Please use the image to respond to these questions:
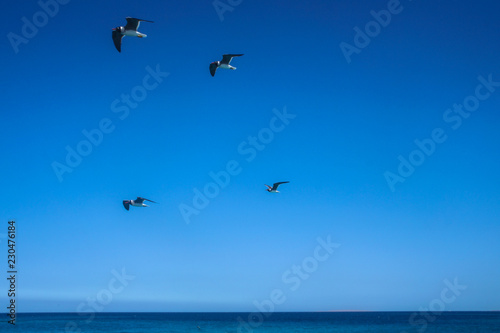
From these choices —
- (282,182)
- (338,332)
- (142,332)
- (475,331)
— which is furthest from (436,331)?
(282,182)

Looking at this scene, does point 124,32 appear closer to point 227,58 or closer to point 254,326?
point 227,58

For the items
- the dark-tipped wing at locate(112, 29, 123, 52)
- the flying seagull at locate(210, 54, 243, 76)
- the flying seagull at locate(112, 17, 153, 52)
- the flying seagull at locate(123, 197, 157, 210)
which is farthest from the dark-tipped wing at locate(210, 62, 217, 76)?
the flying seagull at locate(123, 197, 157, 210)

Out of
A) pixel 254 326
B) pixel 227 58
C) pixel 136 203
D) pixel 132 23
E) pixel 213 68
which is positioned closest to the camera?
pixel 132 23

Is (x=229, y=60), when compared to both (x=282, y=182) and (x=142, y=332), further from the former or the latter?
(x=142, y=332)

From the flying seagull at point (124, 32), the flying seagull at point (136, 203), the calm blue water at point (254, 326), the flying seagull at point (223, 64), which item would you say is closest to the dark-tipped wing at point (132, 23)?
the flying seagull at point (124, 32)

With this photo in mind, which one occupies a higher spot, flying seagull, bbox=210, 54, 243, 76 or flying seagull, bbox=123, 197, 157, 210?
flying seagull, bbox=210, 54, 243, 76

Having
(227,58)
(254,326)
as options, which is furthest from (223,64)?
(254,326)

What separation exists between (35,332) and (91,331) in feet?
23.8

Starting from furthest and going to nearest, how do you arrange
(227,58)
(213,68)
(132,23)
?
(213,68)
(227,58)
(132,23)

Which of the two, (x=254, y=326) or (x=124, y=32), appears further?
(x=254, y=326)

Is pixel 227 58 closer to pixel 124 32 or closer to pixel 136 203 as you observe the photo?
pixel 124 32

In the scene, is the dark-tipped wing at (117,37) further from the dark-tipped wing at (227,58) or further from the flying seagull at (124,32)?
the dark-tipped wing at (227,58)

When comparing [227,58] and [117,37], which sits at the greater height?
[117,37]

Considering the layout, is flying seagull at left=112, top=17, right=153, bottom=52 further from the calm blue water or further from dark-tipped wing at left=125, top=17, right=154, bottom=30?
the calm blue water
